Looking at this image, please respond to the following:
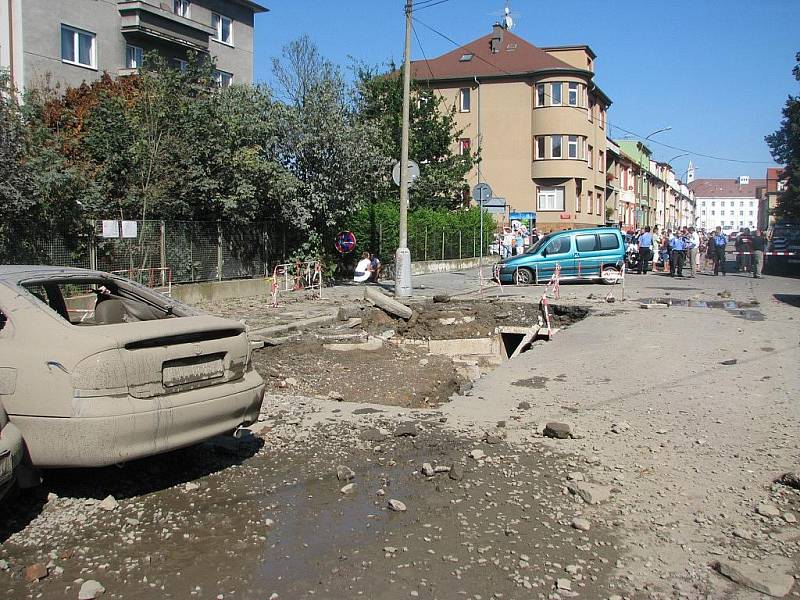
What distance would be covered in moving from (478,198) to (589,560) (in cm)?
2057

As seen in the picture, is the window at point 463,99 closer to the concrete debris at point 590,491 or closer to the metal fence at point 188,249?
the metal fence at point 188,249

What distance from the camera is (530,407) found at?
25.6ft

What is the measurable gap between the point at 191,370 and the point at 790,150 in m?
53.8

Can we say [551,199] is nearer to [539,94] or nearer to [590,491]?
[539,94]

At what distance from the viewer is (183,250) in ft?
63.0

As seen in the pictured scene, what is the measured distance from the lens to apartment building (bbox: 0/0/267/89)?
29.3 meters

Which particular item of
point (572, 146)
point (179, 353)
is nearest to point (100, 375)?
point (179, 353)

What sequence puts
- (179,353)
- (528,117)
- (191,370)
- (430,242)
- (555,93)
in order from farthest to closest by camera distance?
(528,117)
(555,93)
(430,242)
(191,370)
(179,353)

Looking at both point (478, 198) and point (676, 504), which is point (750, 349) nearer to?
point (676, 504)

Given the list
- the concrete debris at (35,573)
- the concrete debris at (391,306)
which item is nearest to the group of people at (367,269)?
the concrete debris at (391,306)

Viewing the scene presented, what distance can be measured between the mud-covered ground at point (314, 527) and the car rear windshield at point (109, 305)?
1.13 meters

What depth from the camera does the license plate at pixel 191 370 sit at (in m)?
4.96

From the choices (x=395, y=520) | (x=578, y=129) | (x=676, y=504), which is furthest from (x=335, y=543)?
(x=578, y=129)

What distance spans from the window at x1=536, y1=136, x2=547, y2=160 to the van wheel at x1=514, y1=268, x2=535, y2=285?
92.0 ft
